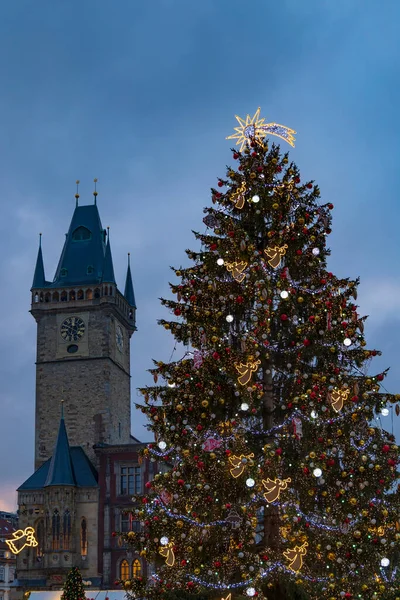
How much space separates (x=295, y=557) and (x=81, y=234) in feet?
160

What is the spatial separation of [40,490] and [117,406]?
7.95 meters

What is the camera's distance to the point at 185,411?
16.9 meters

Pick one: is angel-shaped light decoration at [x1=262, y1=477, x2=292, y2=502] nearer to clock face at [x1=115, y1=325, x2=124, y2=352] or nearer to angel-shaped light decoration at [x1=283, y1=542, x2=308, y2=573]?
angel-shaped light decoration at [x1=283, y1=542, x2=308, y2=573]

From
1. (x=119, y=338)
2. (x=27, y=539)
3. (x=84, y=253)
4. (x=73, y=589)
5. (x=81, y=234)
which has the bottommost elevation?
(x=73, y=589)

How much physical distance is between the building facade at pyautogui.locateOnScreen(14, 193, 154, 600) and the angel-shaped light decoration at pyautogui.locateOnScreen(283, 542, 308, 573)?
3556 centimetres

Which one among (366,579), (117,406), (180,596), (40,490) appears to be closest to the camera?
(366,579)

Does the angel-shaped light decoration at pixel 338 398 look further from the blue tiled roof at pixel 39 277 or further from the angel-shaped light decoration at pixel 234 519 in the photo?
the blue tiled roof at pixel 39 277

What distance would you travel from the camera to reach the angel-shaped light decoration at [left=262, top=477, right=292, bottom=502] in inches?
606

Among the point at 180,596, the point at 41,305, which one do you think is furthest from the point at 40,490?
the point at 180,596

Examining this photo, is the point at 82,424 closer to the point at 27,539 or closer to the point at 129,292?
the point at 129,292

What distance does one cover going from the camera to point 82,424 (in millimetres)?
56281

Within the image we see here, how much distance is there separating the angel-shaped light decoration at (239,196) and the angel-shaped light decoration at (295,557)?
21.1 ft

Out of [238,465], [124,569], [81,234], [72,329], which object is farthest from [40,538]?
[238,465]

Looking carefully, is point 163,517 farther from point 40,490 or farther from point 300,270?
point 40,490
